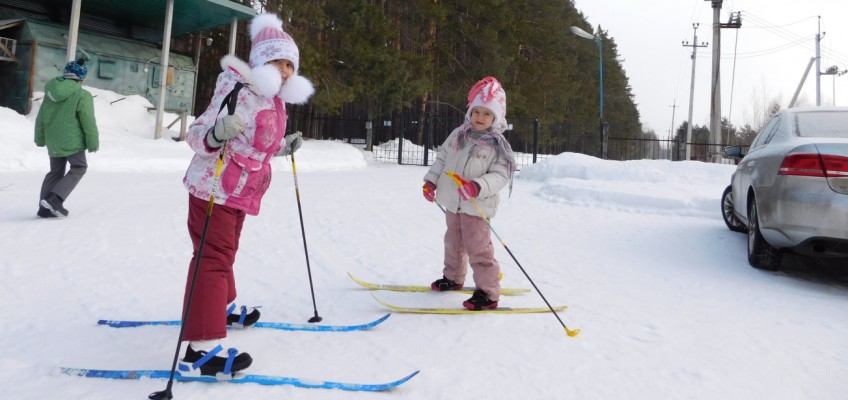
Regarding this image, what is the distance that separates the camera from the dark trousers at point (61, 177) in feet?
19.4

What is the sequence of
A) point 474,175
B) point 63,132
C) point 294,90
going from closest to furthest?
1. point 294,90
2. point 474,175
3. point 63,132

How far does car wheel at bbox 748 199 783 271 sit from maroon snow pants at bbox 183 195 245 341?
4.27 metres

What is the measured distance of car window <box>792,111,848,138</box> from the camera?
4.27m

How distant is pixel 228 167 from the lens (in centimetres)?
244

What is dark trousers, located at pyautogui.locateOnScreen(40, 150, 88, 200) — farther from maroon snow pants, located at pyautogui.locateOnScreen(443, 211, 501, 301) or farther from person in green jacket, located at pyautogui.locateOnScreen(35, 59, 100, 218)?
maroon snow pants, located at pyautogui.locateOnScreen(443, 211, 501, 301)

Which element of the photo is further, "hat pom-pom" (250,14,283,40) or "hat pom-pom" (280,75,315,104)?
"hat pom-pom" (250,14,283,40)

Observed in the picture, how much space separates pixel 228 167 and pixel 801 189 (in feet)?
13.2

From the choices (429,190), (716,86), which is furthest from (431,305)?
(716,86)

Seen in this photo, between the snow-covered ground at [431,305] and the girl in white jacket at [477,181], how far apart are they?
0.96ft

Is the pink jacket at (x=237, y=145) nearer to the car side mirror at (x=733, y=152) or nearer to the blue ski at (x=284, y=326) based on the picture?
the blue ski at (x=284, y=326)

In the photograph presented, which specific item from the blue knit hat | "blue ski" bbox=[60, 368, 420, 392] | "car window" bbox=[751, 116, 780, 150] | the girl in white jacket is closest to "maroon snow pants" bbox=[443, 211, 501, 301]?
the girl in white jacket

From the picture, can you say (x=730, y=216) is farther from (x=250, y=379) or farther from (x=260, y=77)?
(x=250, y=379)

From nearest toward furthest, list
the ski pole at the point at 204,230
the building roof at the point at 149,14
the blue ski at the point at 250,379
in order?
1. the ski pole at the point at 204,230
2. the blue ski at the point at 250,379
3. the building roof at the point at 149,14

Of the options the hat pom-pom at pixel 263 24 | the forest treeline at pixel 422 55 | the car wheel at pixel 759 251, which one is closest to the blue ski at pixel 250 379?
the hat pom-pom at pixel 263 24
